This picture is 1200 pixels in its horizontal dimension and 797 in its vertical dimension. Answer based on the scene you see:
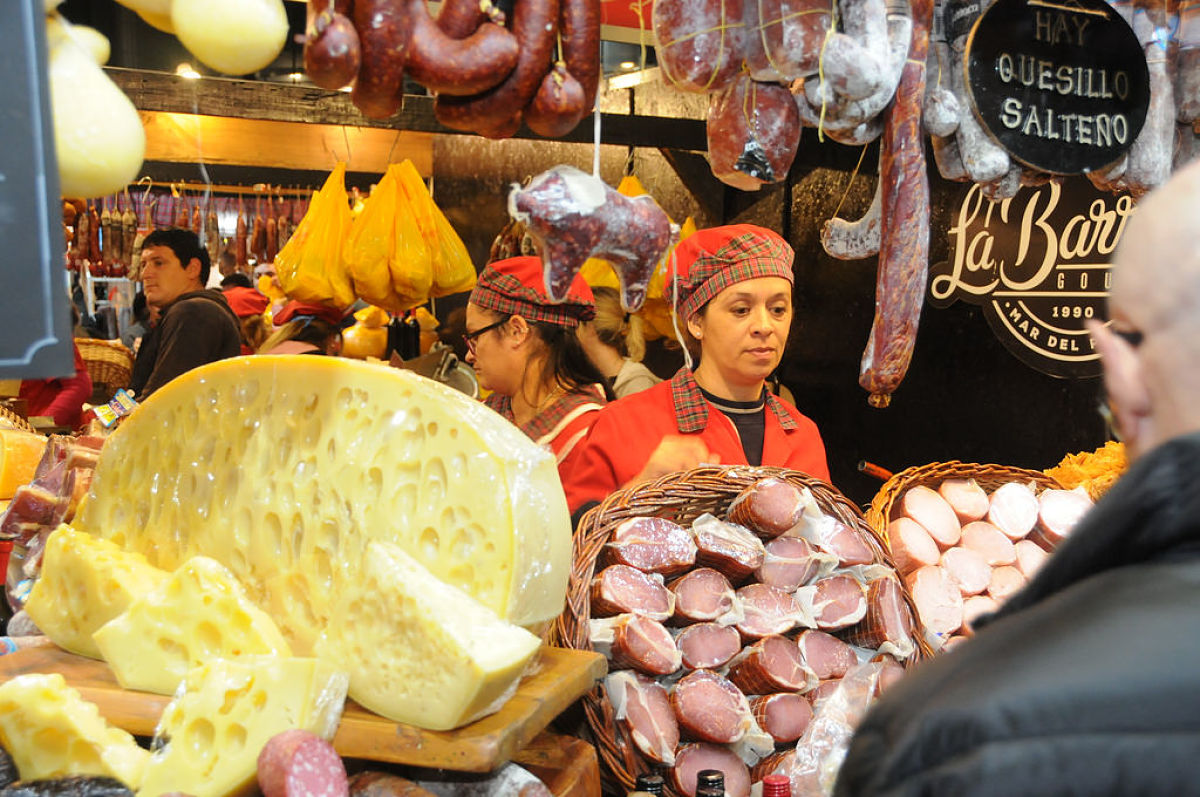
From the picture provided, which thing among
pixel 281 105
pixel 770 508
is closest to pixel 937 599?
→ pixel 770 508

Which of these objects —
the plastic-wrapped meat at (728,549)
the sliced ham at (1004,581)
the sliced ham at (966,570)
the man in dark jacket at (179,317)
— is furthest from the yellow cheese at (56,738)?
the man in dark jacket at (179,317)

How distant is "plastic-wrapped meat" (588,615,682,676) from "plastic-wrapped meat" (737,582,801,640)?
8.7 inches

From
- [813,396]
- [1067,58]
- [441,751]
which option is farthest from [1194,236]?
[813,396]

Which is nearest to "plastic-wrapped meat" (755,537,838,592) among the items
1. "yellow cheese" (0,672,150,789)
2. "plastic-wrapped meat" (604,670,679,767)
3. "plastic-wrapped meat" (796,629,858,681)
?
"plastic-wrapped meat" (796,629,858,681)

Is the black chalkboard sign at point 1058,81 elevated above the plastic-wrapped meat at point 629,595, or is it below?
above

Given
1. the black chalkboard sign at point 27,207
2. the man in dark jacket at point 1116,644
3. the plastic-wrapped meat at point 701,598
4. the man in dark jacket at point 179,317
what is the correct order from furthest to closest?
the man in dark jacket at point 179,317, the plastic-wrapped meat at point 701,598, the black chalkboard sign at point 27,207, the man in dark jacket at point 1116,644

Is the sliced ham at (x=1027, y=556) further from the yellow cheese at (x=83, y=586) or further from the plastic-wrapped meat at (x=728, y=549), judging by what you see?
the yellow cheese at (x=83, y=586)

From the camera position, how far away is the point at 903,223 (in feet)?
7.80

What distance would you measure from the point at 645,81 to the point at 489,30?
201 inches

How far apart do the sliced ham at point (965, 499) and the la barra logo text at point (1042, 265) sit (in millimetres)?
1952

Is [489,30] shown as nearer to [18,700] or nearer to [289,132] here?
[18,700]

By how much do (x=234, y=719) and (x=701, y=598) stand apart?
38.9 inches

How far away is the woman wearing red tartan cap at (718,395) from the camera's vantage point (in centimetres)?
317

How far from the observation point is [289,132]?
7.62 metres
